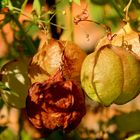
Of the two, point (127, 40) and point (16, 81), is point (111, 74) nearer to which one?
point (127, 40)

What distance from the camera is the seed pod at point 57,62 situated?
192 cm

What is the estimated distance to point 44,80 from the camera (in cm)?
195

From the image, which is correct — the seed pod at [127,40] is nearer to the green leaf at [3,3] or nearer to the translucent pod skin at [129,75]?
the translucent pod skin at [129,75]

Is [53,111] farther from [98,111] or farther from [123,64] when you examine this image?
[98,111]

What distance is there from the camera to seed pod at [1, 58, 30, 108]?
202 centimetres

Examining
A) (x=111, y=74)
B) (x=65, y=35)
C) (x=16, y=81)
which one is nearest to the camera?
(x=111, y=74)

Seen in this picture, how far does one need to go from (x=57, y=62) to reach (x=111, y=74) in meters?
0.16

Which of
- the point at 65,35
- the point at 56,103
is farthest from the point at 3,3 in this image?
the point at 65,35

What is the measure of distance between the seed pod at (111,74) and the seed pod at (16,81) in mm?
221

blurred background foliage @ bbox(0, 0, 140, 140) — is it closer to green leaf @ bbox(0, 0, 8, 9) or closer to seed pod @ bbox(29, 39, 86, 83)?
green leaf @ bbox(0, 0, 8, 9)

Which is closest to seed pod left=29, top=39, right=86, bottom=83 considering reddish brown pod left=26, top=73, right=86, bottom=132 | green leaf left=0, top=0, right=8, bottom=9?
reddish brown pod left=26, top=73, right=86, bottom=132

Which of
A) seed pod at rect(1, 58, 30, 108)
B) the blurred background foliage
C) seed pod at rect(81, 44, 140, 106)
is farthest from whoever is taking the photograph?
the blurred background foliage

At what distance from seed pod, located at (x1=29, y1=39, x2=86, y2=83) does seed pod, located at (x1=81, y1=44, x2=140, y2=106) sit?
6 centimetres

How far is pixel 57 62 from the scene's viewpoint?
1.94 meters
